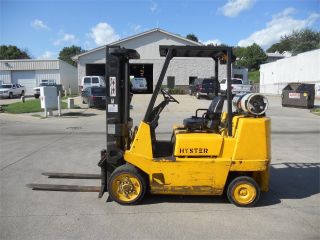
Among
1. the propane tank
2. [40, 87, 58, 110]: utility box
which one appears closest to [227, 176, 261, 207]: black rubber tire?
the propane tank

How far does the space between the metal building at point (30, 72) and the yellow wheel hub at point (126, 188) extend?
46975mm

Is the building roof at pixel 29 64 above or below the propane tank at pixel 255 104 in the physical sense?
above

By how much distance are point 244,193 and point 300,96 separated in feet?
73.7

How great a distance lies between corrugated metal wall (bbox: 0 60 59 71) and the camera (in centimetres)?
5147

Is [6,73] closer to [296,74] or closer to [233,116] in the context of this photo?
[296,74]

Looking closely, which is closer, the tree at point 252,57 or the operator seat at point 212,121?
the operator seat at point 212,121

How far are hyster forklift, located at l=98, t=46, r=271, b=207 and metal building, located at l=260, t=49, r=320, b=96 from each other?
3550cm

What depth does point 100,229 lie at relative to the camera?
5176 mm

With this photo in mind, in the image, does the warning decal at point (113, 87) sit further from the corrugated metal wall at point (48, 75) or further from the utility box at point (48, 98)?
the corrugated metal wall at point (48, 75)

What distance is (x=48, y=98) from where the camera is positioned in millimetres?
21719

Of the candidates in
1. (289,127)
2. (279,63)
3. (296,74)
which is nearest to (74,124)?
(289,127)

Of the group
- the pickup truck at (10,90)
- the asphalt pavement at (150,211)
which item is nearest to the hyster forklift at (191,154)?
the asphalt pavement at (150,211)

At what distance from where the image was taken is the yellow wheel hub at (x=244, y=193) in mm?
6152

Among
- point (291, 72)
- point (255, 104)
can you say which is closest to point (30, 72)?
point (291, 72)
